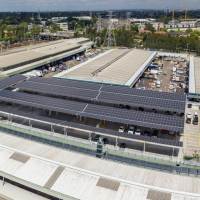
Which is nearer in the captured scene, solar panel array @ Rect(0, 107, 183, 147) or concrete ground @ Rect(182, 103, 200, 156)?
solar panel array @ Rect(0, 107, 183, 147)

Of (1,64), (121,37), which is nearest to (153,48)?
(121,37)

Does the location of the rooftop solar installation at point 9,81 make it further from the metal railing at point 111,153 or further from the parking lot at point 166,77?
the parking lot at point 166,77

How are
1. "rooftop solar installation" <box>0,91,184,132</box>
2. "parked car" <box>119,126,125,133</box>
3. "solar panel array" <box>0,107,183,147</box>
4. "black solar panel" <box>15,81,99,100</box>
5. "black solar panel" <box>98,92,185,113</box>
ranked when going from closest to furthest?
"solar panel array" <box>0,107,183,147</box>
"rooftop solar installation" <box>0,91,184,132</box>
"parked car" <box>119,126,125,133</box>
"black solar panel" <box>98,92,185,113</box>
"black solar panel" <box>15,81,99,100</box>

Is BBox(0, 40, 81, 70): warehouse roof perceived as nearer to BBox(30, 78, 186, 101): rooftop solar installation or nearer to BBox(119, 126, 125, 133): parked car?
BBox(30, 78, 186, 101): rooftop solar installation

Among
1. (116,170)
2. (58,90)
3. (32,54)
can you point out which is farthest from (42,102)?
(32,54)

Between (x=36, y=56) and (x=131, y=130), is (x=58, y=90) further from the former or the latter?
(x=36, y=56)

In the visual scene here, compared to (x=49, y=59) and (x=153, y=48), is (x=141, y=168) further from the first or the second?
(x=153, y=48)

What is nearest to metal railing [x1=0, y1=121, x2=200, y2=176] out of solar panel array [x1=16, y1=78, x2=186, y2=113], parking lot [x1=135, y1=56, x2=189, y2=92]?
solar panel array [x1=16, y1=78, x2=186, y2=113]
